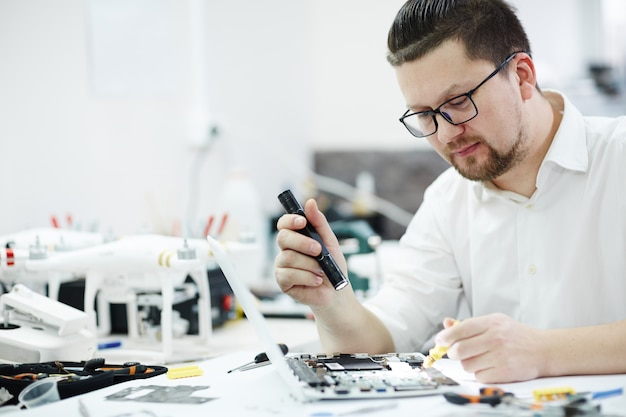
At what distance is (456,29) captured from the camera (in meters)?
1.17

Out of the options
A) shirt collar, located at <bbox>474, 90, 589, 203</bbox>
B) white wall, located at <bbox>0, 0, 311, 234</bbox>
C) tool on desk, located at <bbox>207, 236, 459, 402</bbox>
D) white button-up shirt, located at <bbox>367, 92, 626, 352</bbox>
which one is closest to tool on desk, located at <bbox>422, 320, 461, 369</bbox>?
tool on desk, located at <bbox>207, 236, 459, 402</bbox>

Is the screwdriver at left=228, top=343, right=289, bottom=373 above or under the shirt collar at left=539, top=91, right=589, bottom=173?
under

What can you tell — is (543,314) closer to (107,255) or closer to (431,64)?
(431,64)

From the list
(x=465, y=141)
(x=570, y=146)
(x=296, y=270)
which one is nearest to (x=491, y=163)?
(x=465, y=141)

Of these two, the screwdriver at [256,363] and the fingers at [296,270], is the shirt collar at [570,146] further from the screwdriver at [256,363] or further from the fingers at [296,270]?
the screwdriver at [256,363]

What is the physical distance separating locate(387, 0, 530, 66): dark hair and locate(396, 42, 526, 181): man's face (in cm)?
2

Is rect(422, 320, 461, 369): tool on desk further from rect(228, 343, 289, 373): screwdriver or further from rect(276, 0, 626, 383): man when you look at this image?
rect(228, 343, 289, 373): screwdriver

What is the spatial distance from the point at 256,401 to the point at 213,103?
1.64 metres

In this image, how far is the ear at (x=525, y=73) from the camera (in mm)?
1228

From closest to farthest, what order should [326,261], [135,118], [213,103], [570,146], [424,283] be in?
[326,261] < [570,146] < [424,283] < [135,118] < [213,103]

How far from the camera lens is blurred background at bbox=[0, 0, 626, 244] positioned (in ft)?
5.22

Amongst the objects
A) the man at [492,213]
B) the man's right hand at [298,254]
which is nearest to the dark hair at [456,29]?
the man at [492,213]

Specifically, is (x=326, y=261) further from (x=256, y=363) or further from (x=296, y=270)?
(x=256, y=363)

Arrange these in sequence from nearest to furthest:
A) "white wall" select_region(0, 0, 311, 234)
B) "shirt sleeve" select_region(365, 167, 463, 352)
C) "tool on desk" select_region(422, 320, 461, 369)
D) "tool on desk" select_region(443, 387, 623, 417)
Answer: "tool on desk" select_region(443, 387, 623, 417), "tool on desk" select_region(422, 320, 461, 369), "shirt sleeve" select_region(365, 167, 463, 352), "white wall" select_region(0, 0, 311, 234)
